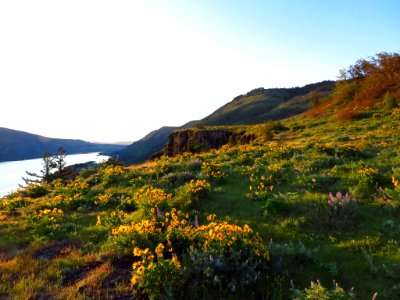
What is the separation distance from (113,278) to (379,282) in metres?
4.78

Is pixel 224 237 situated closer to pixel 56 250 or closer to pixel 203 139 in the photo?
pixel 56 250

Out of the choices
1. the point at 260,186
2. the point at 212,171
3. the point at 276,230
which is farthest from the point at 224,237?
the point at 212,171

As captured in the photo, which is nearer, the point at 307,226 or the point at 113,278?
the point at 113,278

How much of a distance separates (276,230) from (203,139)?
43.3m

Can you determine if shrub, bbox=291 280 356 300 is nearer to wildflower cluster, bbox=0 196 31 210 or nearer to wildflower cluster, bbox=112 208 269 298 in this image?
wildflower cluster, bbox=112 208 269 298

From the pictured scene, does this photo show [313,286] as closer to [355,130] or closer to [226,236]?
[226,236]

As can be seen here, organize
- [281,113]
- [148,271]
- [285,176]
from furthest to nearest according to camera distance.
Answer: [281,113], [285,176], [148,271]

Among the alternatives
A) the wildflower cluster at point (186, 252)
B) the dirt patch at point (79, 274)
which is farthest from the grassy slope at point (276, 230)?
the wildflower cluster at point (186, 252)

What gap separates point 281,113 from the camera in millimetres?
137250

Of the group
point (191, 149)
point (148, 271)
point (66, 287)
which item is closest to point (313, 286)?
point (148, 271)

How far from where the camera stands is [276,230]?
820cm

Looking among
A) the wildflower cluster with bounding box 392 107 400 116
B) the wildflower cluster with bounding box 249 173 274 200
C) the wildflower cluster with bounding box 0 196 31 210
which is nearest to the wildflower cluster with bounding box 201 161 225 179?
the wildflower cluster with bounding box 249 173 274 200

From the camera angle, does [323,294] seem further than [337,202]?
No

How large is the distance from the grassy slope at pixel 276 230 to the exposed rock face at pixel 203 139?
81.5 feet
